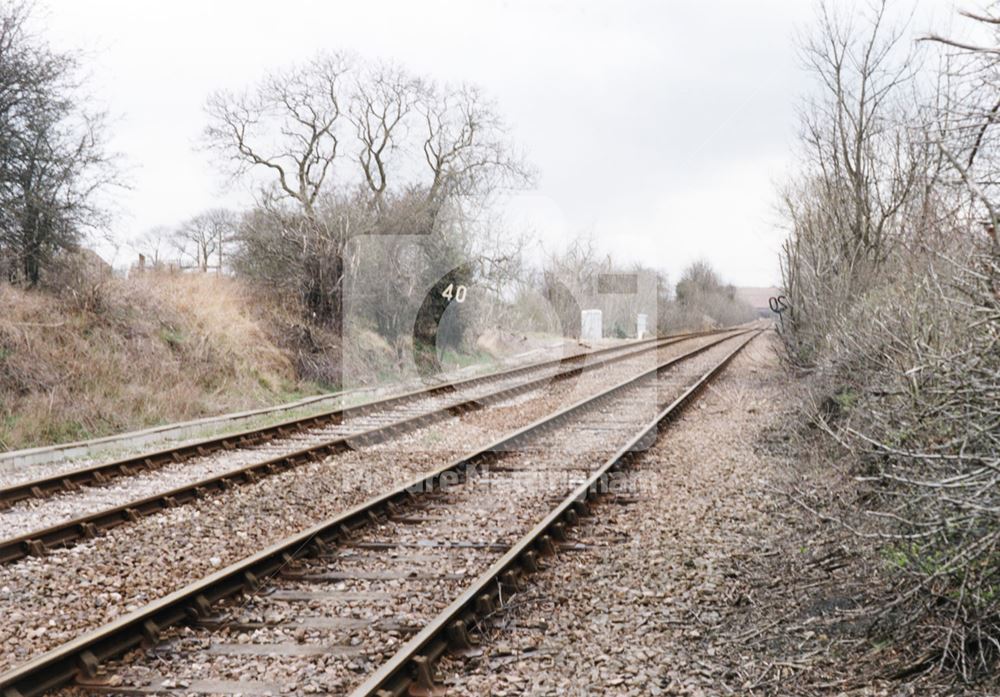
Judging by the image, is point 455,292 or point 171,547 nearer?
point 171,547

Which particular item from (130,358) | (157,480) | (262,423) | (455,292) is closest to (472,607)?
(157,480)

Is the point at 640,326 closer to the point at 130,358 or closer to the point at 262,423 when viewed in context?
the point at 130,358

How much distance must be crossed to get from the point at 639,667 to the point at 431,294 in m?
20.1

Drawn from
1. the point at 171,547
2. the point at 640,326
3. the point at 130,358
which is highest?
the point at 640,326

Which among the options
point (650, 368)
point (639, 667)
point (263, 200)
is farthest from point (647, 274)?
point (639, 667)

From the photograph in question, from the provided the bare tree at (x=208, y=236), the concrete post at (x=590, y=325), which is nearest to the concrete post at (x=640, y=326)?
the concrete post at (x=590, y=325)

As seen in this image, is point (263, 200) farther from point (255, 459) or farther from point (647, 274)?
point (647, 274)

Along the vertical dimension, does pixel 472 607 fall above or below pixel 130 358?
below

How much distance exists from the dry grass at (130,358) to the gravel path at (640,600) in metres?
8.44

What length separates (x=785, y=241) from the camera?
2078 centimetres

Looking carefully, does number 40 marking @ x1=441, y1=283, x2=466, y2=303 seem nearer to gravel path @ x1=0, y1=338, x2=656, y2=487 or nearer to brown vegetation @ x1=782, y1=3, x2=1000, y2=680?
gravel path @ x1=0, y1=338, x2=656, y2=487

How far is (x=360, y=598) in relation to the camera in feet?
19.2

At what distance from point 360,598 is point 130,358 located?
36.8 feet

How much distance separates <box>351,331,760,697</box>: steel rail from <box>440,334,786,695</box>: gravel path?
132 millimetres
